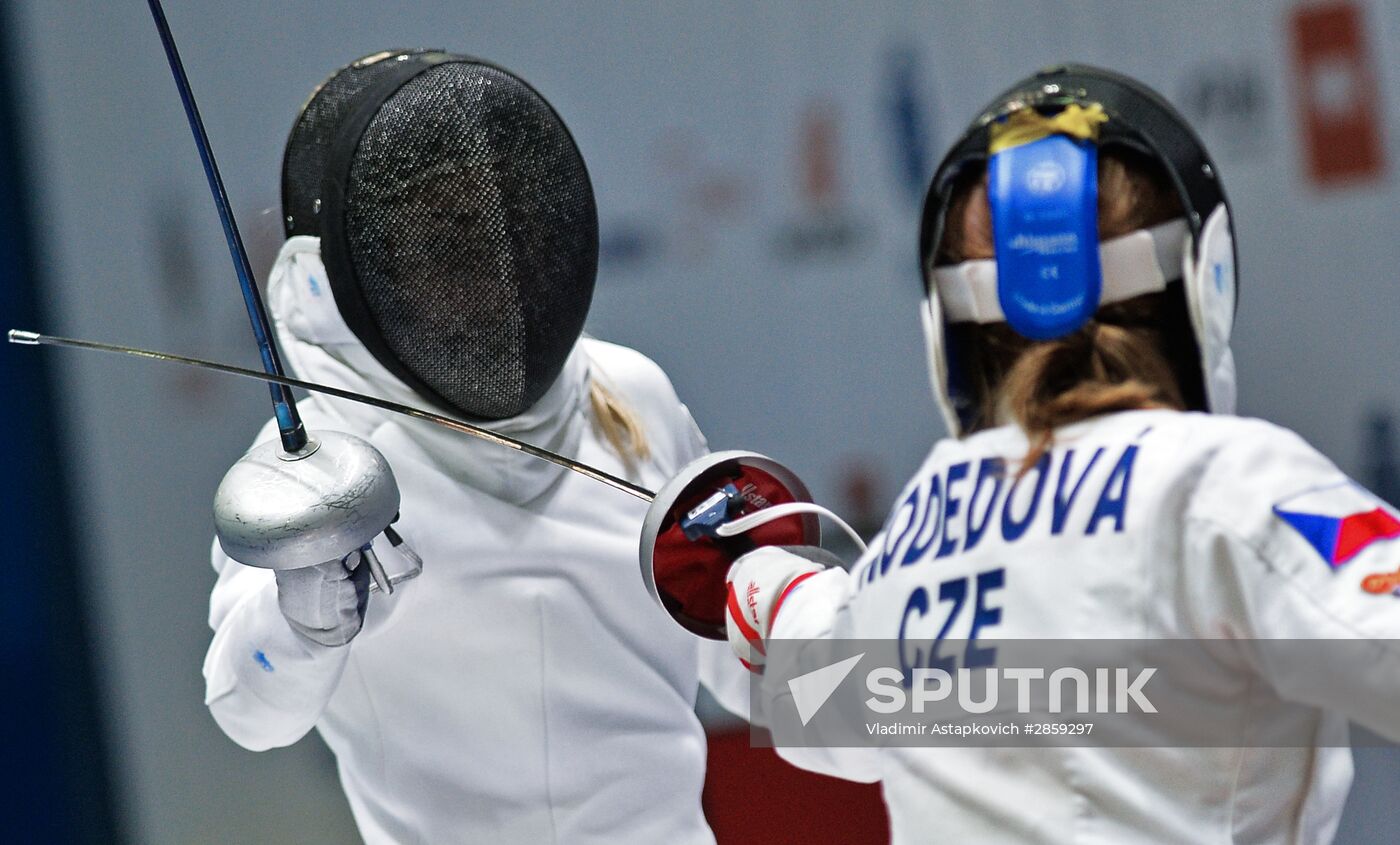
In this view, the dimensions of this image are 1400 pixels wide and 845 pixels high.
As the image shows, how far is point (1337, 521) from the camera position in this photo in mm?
881

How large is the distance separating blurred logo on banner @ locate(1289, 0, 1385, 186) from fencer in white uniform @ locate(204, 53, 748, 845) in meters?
1.37

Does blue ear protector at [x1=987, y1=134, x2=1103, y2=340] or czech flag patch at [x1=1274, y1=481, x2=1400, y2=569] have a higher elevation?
blue ear protector at [x1=987, y1=134, x2=1103, y2=340]

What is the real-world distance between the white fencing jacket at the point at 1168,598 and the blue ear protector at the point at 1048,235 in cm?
8

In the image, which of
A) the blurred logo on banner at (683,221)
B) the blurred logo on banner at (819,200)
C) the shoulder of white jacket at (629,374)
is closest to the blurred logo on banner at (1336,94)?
the blurred logo on banner at (819,200)

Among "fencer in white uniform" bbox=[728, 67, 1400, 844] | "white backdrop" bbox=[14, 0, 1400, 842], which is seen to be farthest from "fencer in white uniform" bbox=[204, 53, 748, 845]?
"white backdrop" bbox=[14, 0, 1400, 842]

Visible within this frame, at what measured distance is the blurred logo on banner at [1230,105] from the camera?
7.68ft

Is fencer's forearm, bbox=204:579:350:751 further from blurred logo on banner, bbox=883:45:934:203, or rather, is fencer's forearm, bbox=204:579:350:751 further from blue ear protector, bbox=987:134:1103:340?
blurred logo on banner, bbox=883:45:934:203

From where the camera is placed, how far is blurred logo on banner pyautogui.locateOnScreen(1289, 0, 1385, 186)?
7.52ft

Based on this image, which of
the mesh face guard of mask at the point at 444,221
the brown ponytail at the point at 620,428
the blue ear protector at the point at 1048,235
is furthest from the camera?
the brown ponytail at the point at 620,428

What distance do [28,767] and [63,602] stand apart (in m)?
0.30

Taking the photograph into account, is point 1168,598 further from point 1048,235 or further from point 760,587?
point 760,587

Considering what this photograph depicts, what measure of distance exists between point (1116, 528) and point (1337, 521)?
5.1 inches

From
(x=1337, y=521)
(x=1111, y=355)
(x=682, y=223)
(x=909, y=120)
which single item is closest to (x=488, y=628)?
(x=1111, y=355)

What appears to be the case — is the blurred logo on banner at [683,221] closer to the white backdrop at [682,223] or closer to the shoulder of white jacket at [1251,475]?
the white backdrop at [682,223]
